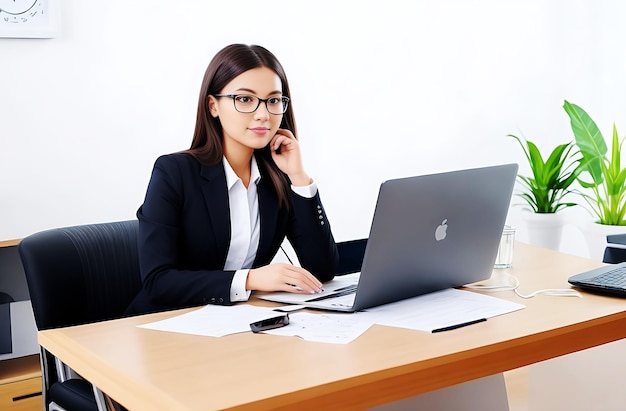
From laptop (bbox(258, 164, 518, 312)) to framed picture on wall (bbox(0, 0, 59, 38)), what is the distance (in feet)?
5.44

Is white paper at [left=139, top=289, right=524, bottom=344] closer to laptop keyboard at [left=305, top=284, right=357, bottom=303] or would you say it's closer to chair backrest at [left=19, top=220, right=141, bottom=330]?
laptop keyboard at [left=305, top=284, right=357, bottom=303]

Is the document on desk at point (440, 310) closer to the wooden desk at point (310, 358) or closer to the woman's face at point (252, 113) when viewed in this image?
the wooden desk at point (310, 358)

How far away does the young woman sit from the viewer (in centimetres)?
201

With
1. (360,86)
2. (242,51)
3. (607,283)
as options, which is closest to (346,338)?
(607,283)

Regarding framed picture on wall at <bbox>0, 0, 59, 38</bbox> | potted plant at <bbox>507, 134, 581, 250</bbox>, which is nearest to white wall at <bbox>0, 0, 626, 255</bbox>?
framed picture on wall at <bbox>0, 0, 59, 38</bbox>

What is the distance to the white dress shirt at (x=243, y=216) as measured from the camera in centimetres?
234

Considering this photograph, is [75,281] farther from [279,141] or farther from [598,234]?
[598,234]

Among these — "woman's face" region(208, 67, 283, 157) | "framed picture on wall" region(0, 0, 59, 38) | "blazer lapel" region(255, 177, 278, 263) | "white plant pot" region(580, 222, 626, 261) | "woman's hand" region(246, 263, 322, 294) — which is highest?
"framed picture on wall" region(0, 0, 59, 38)

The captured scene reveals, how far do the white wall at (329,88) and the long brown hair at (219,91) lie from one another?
1.11m

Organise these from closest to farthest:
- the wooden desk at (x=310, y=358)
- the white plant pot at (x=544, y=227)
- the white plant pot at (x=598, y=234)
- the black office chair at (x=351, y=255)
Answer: the wooden desk at (x=310, y=358), the black office chair at (x=351, y=255), the white plant pot at (x=598, y=234), the white plant pot at (x=544, y=227)

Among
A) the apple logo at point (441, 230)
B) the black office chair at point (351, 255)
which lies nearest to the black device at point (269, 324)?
the apple logo at point (441, 230)

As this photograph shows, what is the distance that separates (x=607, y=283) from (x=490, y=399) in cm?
45

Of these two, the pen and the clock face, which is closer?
the pen

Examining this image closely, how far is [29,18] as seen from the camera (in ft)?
10.2
